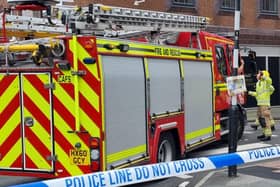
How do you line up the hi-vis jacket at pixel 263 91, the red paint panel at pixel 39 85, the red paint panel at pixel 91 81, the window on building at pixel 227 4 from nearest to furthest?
the red paint panel at pixel 91 81
the red paint panel at pixel 39 85
the hi-vis jacket at pixel 263 91
the window on building at pixel 227 4

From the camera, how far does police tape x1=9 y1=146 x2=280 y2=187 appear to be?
16.0ft

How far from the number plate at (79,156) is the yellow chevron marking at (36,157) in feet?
1.31

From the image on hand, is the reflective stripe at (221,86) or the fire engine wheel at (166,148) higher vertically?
the reflective stripe at (221,86)

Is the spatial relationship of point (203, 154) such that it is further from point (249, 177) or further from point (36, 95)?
point (36, 95)

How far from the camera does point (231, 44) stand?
1199cm

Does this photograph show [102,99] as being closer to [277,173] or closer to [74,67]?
[74,67]

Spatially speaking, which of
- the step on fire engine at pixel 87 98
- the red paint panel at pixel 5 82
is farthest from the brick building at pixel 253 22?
the red paint panel at pixel 5 82

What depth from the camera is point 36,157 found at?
714 cm

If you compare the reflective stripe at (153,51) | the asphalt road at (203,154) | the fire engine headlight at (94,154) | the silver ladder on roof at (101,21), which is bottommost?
the asphalt road at (203,154)

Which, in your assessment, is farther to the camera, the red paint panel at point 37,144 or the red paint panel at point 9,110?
the red paint panel at point 9,110

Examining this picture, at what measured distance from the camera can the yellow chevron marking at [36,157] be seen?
708 cm

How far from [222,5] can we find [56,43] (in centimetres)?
1739

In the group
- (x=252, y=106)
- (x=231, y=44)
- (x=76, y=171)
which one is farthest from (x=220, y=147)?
(x=252, y=106)

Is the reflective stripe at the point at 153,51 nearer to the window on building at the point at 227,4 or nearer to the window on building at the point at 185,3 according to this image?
the window on building at the point at 185,3
